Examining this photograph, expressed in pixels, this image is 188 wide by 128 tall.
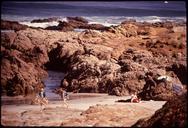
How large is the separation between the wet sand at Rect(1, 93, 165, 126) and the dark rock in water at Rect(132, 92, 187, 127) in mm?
1170

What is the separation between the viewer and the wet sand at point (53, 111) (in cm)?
1145

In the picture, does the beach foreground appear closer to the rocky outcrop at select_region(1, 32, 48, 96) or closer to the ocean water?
the rocky outcrop at select_region(1, 32, 48, 96)

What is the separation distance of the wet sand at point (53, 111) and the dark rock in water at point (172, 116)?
1.17m

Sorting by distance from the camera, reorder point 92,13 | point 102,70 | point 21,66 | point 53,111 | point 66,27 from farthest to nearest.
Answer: point 92,13, point 66,27, point 102,70, point 21,66, point 53,111

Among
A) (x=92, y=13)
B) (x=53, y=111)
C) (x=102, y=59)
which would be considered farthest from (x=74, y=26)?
(x=92, y=13)

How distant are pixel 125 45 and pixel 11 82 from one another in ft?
23.2

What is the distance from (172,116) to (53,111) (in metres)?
4.45

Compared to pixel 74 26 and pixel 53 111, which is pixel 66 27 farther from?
pixel 53 111

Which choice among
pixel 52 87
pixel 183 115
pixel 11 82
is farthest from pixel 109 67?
pixel 183 115

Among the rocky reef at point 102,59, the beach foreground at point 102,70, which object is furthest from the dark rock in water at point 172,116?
the rocky reef at point 102,59

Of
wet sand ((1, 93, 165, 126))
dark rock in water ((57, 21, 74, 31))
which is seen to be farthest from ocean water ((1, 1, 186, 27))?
wet sand ((1, 93, 165, 126))

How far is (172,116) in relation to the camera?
954 cm

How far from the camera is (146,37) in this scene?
21.2 meters

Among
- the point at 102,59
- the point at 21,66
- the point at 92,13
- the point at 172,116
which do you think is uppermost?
the point at 92,13
